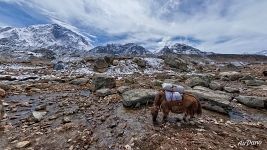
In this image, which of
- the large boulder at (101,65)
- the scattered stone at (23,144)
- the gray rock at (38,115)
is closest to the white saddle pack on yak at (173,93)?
the scattered stone at (23,144)

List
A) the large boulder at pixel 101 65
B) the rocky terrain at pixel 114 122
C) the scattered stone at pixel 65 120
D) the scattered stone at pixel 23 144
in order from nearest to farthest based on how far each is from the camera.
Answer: the rocky terrain at pixel 114 122, the scattered stone at pixel 23 144, the scattered stone at pixel 65 120, the large boulder at pixel 101 65

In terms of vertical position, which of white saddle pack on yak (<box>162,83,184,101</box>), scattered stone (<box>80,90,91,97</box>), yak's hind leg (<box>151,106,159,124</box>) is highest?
white saddle pack on yak (<box>162,83,184,101</box>)

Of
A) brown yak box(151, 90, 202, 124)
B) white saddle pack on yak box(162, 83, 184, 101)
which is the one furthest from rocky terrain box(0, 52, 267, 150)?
white saddle pack on yak box(162, 83, 184, 101)

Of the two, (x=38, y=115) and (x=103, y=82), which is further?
(x=103, y=82)

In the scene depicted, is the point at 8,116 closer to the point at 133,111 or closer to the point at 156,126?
the point at 133,111

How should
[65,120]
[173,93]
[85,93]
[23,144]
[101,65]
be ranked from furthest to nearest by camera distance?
[101,65] < [85,93] < [65,120] < [173,93] < [23,144]

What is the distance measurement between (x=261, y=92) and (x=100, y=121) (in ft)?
42.5

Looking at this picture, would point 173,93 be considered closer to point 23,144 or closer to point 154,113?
point 154,113

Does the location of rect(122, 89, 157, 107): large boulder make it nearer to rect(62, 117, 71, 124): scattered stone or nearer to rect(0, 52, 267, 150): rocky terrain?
rect(0, 52, 267, 150): rocky terrain

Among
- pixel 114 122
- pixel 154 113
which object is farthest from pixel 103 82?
pixel 154 113

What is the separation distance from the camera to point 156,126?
10000 mm

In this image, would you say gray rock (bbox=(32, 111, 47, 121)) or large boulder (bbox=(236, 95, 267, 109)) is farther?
large boulder (bbox=(236, 95, 267, 109))

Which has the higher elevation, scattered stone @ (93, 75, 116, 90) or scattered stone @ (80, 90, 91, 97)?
scattered stone @ (93, 75, 116, 90)

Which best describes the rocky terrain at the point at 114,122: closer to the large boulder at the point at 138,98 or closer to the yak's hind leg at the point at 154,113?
the large boulder at the point at 138,98
